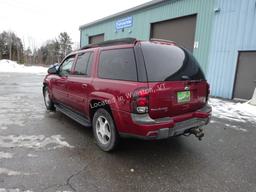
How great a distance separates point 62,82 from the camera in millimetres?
4824

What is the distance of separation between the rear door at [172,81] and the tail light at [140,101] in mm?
71

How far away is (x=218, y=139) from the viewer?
423 cm

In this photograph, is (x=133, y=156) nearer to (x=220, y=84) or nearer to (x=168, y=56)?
(x=168, y=56)

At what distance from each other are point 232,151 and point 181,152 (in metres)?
0.99

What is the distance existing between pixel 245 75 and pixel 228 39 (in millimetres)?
1826

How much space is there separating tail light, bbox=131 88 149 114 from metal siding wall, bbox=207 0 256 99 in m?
7.63

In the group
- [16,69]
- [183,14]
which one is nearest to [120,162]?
[183,14]

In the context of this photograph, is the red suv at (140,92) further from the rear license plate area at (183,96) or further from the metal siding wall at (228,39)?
the metal siding wall at (228,39)

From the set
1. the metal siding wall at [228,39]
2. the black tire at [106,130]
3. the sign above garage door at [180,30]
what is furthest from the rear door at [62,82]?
the sign above garage door at [180,30]

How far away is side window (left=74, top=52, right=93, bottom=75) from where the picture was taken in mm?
3929

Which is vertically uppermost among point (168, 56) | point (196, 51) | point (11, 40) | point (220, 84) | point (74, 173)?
point (11, 40)

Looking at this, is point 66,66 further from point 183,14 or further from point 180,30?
point 180,30

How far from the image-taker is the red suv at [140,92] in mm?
2766

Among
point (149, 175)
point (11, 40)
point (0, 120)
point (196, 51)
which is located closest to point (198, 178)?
point (149, 175)
